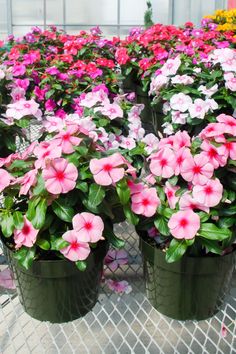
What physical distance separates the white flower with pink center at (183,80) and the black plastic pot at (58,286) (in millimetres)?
974

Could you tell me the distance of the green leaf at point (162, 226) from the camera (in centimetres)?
108

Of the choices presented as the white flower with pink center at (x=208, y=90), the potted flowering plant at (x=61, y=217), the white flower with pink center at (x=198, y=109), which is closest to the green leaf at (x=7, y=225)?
the potted flowering plant at (x=61, y=217)

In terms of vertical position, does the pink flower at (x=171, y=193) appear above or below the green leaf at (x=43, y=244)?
above

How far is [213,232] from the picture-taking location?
1.04 metres

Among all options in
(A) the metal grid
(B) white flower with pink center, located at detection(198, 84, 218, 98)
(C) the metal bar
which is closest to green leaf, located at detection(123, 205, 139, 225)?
(A) the metal grid

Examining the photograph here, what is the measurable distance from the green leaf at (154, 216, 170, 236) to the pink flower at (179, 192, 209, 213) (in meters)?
0.06

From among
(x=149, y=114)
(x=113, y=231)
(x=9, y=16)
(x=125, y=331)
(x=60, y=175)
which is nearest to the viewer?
(x=60, y=175)

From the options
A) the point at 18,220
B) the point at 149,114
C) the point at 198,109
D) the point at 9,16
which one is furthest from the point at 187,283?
the point at 9,16

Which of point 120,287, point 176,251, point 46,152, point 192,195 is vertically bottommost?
point 120,287

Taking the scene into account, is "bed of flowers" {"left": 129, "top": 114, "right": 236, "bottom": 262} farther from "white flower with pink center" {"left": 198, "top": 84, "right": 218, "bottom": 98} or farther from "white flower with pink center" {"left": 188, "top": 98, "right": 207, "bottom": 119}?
"white flower with pink center" {"left": 198, "top": 84, "right": 218, "bottom": 98}

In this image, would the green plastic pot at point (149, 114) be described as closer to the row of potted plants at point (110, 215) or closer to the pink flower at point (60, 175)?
the row of potted plants at point (110, 215)

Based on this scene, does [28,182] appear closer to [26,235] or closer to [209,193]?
[26,235]

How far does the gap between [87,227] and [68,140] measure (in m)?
0.22

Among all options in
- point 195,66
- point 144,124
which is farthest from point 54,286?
point 144,124
